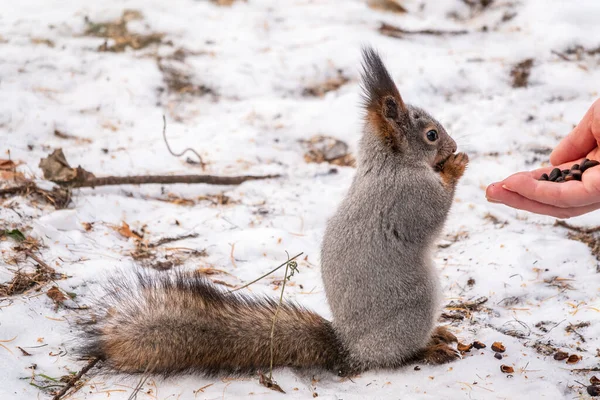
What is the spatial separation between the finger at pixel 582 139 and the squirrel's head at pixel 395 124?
49cm

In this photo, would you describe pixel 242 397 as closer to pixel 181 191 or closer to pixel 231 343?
pixel 231 343

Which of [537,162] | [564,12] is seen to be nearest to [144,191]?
[537,162]

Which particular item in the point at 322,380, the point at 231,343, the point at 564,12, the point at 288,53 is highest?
the point at 564,12

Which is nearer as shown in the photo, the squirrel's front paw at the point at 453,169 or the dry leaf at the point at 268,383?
the dry leaf at the point at 268,383

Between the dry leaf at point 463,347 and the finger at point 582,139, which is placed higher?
the finger at point 582,139

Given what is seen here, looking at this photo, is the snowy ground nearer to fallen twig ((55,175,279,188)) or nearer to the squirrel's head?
fallen twig ((55,175,279,188))

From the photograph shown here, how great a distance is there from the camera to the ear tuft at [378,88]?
2611mm

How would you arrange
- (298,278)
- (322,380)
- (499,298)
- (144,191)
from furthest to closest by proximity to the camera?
(144,191)
(298,278)
(499,298)
(322,380)

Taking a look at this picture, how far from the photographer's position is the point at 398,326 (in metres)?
2.51

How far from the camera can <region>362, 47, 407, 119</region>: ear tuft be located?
261 cm

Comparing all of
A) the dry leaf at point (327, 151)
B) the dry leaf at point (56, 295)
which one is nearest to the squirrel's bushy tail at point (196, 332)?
the dry leaf at point (56, 295)

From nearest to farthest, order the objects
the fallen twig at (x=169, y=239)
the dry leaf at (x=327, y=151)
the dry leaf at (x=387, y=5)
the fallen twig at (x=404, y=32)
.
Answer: the fallen twig at (x=169, y=239)
the dry leaf at (x=327, y=151)
the fallen twig at (x=404, y=32)
the dry leaf at (x=387, y=5)

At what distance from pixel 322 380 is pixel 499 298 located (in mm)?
989

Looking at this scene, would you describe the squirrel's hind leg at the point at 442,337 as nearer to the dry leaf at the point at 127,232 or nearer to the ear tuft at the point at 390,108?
the ear tuft at the point at 390,108
